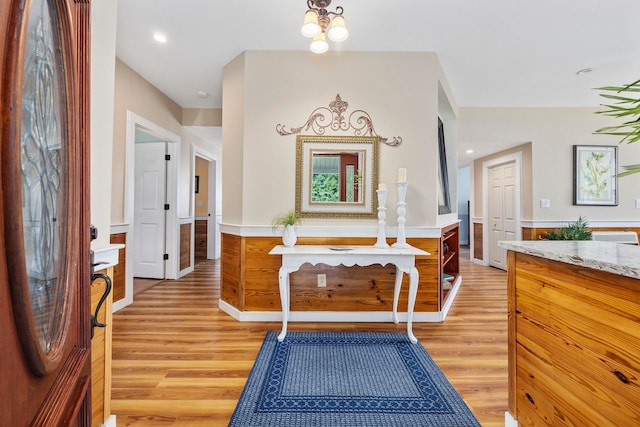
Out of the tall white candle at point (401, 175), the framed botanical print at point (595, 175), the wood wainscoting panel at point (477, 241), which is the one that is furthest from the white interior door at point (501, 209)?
the tall white candle at point (401, 175)

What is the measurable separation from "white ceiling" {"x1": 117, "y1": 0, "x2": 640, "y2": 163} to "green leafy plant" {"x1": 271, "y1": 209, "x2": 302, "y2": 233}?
1.52 meters

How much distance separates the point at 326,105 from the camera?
2.78 meters

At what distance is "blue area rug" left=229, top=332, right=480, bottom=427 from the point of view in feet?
4.94

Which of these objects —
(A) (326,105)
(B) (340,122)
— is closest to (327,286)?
(B) (340,122)

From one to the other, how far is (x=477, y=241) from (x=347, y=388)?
16.0 feet

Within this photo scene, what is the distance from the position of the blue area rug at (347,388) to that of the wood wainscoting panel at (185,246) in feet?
8.91

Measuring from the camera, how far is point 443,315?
2805 mm

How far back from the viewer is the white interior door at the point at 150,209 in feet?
13.6

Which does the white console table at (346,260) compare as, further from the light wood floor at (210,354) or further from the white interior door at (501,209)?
the white interior door at (501,209)

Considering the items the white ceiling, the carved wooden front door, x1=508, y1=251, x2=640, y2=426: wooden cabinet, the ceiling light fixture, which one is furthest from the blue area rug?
the white ceiling

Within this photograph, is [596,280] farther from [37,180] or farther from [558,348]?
[37,180]

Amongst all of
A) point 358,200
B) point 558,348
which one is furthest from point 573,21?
point 558,348

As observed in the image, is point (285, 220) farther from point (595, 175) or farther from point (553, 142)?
point (595, 175)

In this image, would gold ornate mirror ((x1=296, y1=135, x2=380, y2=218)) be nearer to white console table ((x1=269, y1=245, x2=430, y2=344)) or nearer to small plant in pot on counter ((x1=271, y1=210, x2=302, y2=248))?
small plant in pot on counter ((x1=271, y1=210, x2=302, y2=248))
